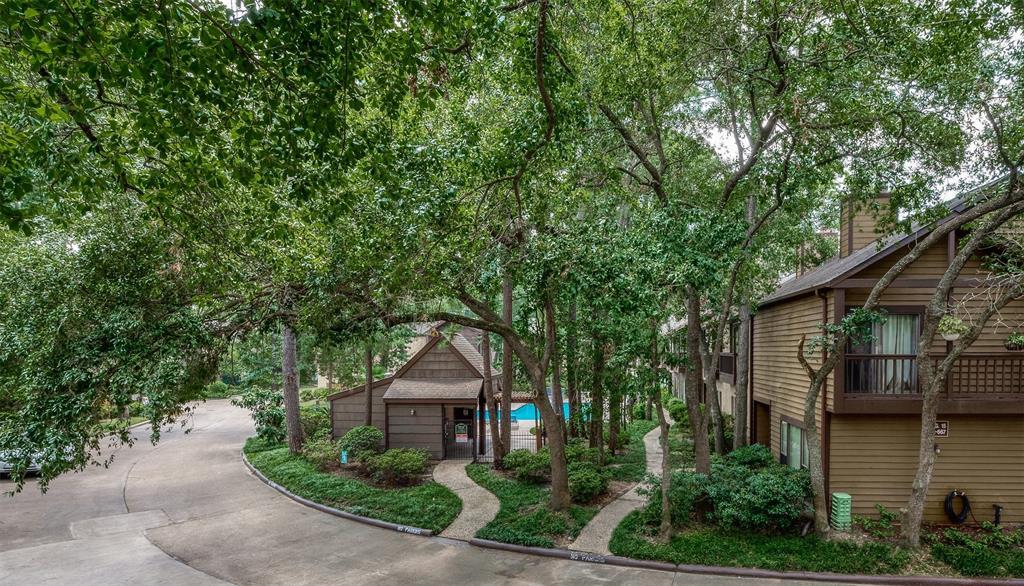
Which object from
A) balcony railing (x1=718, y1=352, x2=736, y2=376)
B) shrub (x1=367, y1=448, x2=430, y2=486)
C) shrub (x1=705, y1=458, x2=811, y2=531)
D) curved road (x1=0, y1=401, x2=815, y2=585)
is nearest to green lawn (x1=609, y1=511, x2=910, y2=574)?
shrub (x1=705, y1=458, x2=811, y2=531)

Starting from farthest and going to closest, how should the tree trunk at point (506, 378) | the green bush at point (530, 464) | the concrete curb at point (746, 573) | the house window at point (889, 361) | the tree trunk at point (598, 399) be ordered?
the tree trunk at point (598, 399) → the tree trunk at point (506, 378) → the green bush at point (530, 464) → the house window at point (889, 361) → the concrete curb at point (746, 573)

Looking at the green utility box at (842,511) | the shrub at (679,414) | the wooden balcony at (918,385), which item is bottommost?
the shrub at (679,414)

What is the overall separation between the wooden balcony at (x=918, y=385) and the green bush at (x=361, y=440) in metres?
12.5

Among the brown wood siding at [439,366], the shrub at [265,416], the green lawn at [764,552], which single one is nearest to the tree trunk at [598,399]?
the brown wood siding at [439,366]

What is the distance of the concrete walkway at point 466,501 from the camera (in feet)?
37.0

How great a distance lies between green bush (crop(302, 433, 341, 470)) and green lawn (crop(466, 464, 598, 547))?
5544 millimetres

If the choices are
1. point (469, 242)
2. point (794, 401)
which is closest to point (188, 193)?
point (469, 242)

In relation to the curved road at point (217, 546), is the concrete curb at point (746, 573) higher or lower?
higher

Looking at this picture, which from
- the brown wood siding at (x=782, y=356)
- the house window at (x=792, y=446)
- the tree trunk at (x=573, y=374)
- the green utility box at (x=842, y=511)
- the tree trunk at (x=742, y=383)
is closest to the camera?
the green utility box at (x=842, y=511)

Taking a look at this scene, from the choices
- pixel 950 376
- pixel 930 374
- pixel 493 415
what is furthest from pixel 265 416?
pixel 950 376

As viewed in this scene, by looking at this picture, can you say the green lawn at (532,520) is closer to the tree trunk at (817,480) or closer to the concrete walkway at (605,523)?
the concrete walkway at (605,523)

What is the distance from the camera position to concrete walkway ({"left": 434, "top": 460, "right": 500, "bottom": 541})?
37.0ft

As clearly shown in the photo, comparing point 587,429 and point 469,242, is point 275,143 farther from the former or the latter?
point 587,429

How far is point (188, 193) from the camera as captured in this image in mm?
7434
